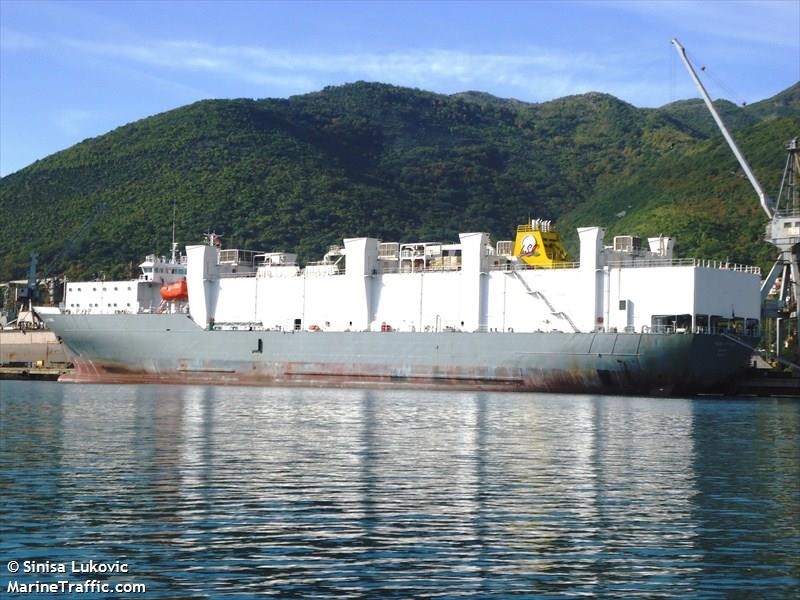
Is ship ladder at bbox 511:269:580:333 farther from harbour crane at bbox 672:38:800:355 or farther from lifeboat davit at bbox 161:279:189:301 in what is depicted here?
lifeboat davit at bbox 161:279:189:301

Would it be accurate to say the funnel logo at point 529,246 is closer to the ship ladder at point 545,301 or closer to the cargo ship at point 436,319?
the cargo ship at point 436,319

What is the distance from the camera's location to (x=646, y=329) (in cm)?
5084

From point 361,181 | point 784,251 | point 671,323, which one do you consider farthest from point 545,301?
point 361,181

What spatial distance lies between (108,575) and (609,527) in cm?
759

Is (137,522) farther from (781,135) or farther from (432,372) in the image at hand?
(781,135)

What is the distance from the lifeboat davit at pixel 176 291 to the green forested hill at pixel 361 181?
39133 millimetres

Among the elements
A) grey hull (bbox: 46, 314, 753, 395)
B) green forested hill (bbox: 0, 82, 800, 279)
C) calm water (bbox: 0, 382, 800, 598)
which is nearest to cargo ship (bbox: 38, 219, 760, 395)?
grey hull (bbox: 46, 314, 753, 395)

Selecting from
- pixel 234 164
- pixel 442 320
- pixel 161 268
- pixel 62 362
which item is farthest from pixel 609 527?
pixel 234 164

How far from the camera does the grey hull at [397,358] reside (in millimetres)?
49344

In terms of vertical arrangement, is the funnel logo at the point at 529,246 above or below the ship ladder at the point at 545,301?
above

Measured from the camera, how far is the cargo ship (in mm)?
50125

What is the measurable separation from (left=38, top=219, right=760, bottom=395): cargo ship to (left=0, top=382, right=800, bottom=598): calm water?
16.1 metres

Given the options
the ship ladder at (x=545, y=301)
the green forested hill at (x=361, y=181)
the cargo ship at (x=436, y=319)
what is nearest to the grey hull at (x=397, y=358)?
the cargo ship at (x=436, y=319)

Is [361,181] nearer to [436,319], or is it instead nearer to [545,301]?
[436,319]
